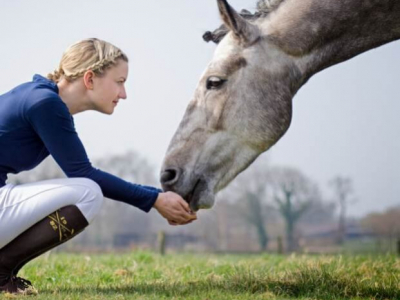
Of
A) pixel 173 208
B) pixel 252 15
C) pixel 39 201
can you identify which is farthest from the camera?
pixel 252 15

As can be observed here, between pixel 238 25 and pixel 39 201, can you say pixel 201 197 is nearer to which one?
pixel 39 201

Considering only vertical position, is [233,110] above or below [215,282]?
above

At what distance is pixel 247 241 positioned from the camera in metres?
44.2

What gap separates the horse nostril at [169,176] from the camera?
13.7 ft

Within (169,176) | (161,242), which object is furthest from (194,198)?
(161,242)

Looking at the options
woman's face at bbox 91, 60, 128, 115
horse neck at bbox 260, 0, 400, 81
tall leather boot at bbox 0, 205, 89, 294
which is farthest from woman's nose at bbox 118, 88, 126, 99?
horse neck at bbox 260, 0, 400, 81

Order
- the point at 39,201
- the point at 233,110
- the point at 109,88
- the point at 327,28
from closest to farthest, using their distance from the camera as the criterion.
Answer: the point at 39,201, the point at 109,88, the point at 233,110, the point at 327,28

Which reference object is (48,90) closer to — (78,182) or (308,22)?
(78,182)

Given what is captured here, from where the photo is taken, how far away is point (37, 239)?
3672 mm

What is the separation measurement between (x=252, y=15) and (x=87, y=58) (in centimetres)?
142

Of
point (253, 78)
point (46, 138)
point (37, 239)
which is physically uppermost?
point (253, 78)

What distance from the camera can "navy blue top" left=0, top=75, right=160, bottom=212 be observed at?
12.0 ft

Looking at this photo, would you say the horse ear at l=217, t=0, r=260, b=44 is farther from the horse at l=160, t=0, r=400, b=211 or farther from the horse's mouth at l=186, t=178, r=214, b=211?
the horse's mouth at l=186, t=178, r=214, b=211

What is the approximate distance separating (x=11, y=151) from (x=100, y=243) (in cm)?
3718
